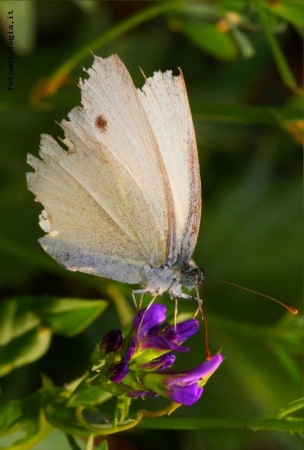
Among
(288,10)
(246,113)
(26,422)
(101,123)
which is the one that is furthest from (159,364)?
(288,10)

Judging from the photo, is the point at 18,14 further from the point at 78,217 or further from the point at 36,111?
the point at 78,217

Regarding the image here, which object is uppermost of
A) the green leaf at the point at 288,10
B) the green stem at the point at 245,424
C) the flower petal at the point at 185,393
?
the green leaf at the point at 288,10

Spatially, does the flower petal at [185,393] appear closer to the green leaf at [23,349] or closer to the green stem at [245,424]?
the green stem at [245,424]

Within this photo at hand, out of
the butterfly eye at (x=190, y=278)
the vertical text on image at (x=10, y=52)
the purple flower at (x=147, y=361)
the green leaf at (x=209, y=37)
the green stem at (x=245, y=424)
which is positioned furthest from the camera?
the green leaf at (x=209, y=37)

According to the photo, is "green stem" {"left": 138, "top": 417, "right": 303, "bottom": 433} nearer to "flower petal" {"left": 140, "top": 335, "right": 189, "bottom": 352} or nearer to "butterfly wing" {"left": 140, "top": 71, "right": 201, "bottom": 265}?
"flower petal" {"left": 140, "top": 335, "right": 189, "bottom": 352}

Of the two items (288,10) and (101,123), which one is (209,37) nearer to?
(288,10)

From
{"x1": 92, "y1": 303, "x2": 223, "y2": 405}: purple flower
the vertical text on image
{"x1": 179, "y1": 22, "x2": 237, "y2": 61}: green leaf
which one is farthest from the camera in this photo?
{"x1": 179, "y1": 22, "x2": 237, "y2": 61}: green leaf

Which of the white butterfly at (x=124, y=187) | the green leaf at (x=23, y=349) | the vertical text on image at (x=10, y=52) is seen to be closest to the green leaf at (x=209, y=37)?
the vertical text on image at (x=10, y=52)

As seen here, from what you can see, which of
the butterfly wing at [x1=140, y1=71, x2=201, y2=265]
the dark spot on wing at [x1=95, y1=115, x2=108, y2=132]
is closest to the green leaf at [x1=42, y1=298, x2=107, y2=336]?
the butterfly wing at [x1=140, y1=71, x2=201, y2=265]
